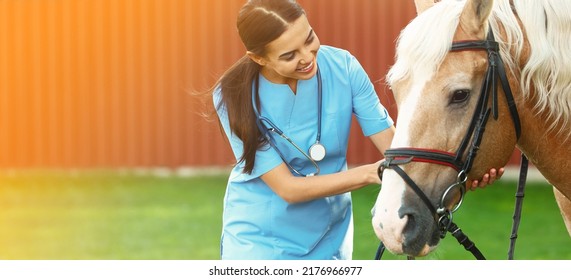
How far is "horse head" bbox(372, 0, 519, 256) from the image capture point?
2539 mm

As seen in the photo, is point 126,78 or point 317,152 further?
point 126,78

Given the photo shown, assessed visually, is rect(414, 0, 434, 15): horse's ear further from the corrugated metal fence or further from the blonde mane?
the corrugated metal fence

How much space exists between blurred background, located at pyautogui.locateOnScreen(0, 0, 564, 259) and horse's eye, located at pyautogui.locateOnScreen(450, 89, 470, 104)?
9.00 metres

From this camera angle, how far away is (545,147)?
2752 mm

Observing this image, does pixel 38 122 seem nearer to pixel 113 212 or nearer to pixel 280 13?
pixel 113 212

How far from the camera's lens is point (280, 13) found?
2.89m

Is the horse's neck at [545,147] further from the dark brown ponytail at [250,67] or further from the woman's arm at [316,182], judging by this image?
the dark brown ponytail at [250,67]

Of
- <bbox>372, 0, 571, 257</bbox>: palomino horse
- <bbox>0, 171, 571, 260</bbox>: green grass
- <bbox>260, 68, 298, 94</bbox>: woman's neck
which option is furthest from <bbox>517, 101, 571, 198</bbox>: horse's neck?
<bbox>0, 171, 571, 260</bbox>: green grass

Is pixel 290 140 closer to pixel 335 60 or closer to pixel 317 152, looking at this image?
pixel 317 152

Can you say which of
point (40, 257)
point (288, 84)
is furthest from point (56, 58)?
point (288, 84)

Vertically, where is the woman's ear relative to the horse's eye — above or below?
above

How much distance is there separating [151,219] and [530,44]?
6807 millimetres

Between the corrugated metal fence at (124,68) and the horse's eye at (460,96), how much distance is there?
9.22 meters

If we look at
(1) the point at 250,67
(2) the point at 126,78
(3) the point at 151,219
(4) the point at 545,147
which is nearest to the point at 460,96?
(4) the point at 545,147
